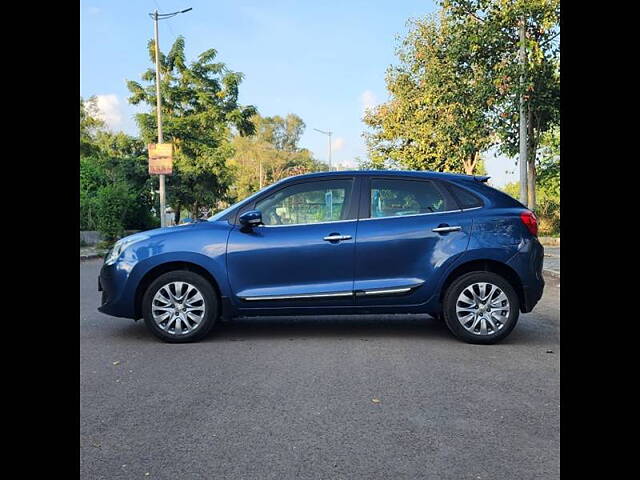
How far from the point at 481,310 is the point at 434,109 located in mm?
25369

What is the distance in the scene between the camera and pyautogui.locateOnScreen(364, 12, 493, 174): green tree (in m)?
20.1

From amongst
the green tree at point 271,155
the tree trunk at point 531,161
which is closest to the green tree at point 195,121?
the tree trunk at point 531,161

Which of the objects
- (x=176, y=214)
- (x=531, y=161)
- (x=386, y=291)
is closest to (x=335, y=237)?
(x=386, y=291)

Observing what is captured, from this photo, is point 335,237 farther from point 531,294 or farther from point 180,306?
point 531,294

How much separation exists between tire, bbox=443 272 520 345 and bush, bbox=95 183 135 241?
18.8 m

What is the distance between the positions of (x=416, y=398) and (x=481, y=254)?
2.29 m

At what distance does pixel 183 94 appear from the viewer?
3522cm

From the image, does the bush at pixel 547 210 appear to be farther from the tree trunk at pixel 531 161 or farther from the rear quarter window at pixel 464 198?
the rear quarter window at pixel 464 198

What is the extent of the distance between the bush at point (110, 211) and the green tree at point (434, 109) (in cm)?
1196

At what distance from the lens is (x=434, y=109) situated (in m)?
30.3

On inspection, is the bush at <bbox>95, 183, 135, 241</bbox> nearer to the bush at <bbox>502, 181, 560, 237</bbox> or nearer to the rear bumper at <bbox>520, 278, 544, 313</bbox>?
the bush at <bbox>502, 181, 560, 237</bbox>

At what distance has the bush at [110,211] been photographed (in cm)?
2272
